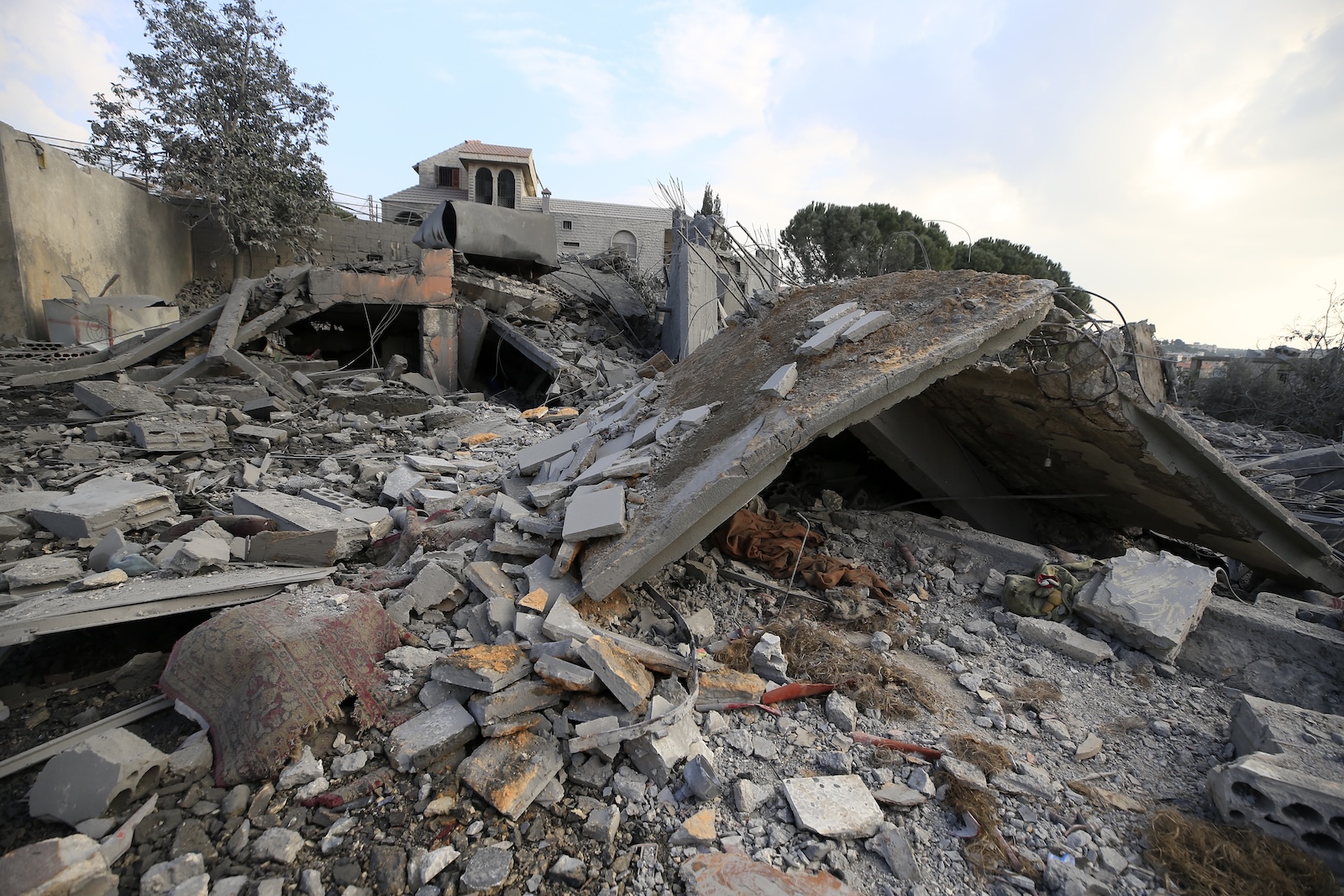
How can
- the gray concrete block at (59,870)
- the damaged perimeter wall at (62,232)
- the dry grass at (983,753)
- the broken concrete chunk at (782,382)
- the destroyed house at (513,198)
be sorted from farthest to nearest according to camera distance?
the destroyed house at (513,198) < the damaged perimeter wall at (62,232) < the broken concrete chunk at (782,382) < the dry grass at (983,753) < the gray concrete block at (59,870)

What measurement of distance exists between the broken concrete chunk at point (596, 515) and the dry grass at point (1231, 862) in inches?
83.6

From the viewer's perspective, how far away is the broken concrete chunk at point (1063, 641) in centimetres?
290

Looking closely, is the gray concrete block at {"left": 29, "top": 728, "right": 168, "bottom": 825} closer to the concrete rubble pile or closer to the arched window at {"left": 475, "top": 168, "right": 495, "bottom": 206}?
the concrete rubble pile

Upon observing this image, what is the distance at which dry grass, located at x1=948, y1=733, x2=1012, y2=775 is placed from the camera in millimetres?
2133

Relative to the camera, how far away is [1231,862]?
177 cm

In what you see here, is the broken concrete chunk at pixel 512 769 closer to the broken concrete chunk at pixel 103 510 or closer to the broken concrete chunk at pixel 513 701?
the broken concrete chunk at pixel 513 701

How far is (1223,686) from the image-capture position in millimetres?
2783

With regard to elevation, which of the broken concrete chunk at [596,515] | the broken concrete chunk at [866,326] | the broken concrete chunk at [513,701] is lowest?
the broken concrete chunk at [513,701]

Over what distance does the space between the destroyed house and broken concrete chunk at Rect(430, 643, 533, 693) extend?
23606 millimetres

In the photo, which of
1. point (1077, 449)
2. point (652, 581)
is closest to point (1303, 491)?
point (1077, 449)

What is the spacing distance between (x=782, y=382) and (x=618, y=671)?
68.3 inches

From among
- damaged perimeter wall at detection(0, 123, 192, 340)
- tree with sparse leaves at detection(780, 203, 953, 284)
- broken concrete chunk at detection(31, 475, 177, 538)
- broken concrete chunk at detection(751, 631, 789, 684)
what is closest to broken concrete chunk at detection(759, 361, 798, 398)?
broken concrete chunk at detection(751, 631, 789, 684)

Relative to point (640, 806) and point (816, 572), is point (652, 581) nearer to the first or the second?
point (816, 572)

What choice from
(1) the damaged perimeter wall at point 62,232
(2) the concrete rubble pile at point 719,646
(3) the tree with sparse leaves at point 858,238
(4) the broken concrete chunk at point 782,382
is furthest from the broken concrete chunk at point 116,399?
(3) the tree with sparse leaves at point 858,238
